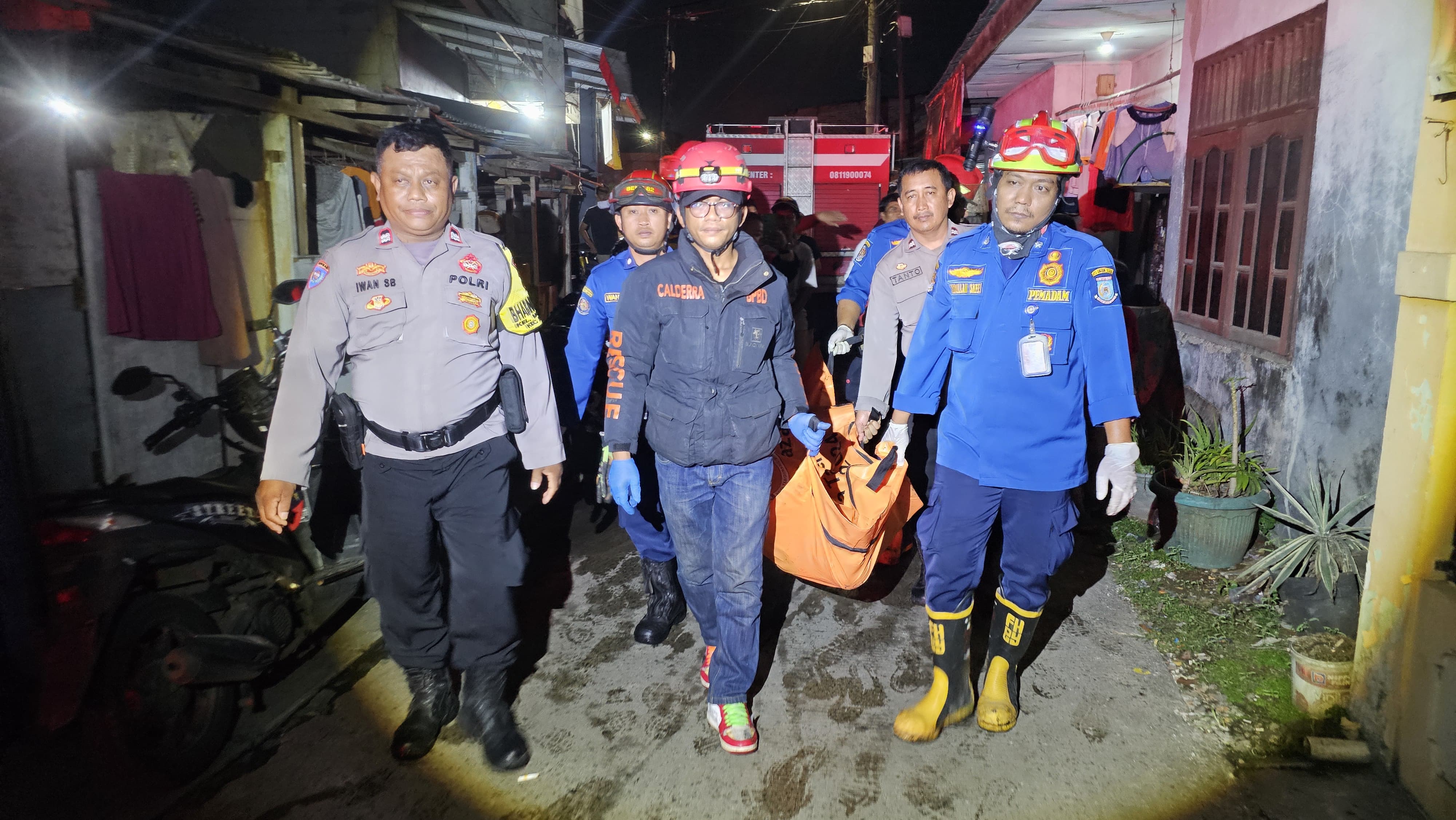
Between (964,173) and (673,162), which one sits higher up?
(964,173)

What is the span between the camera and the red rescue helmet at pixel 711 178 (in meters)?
3.01

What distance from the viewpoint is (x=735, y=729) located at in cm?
307

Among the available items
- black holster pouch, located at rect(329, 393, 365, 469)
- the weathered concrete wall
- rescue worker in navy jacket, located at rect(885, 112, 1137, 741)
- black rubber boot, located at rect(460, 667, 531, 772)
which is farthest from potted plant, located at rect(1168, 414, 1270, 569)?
black holster pouch, located at rect(329, 393, 365, 469)

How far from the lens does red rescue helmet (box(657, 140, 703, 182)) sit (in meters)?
3.21

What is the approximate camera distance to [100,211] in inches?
202

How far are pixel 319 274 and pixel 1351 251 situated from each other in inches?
208

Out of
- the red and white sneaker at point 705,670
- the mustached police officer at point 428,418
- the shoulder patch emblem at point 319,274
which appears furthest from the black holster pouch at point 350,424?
the red and white sneaker at point 705,670

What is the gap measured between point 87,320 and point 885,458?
16.5 feet

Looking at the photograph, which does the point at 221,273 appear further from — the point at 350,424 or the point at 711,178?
the point at 711,178

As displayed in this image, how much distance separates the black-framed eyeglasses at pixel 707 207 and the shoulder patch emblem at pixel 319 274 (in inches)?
51.2

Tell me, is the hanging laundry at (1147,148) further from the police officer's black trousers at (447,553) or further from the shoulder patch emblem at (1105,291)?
the police officer's black trousers at (447,553)

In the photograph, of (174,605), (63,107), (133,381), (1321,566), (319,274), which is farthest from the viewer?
(63,107)

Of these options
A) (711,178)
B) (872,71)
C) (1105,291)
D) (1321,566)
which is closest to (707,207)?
(711,178)

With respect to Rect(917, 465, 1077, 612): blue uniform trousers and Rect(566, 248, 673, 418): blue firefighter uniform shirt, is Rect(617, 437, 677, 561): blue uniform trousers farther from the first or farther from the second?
Rect(917, 465, 1077, 612): blue uniform trousers
